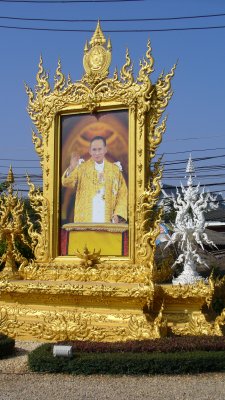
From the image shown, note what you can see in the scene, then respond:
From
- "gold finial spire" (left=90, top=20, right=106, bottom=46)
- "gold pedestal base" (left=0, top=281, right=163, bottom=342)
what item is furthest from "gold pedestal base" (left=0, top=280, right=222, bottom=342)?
"gold finial spire" (left=90, top=20, right=106, bottom=46)

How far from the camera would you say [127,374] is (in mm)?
6219

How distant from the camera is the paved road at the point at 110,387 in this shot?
548 cm

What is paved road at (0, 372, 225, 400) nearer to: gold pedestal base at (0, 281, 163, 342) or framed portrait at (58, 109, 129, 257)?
gold pedestal base at (0, 281, 163, 342)

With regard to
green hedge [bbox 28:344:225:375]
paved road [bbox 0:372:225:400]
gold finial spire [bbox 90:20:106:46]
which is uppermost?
gold finial spire [bbox 90:20:106:46]

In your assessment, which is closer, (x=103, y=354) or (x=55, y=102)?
(x=103, y=354)

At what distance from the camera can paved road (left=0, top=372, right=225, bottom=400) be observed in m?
5.48

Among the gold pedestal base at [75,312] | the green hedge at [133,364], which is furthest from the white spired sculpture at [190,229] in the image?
the green hedge at [133,364]

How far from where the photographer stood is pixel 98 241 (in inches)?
359

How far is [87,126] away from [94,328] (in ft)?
11.5

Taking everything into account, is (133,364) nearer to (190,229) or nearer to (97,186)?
(190,229)

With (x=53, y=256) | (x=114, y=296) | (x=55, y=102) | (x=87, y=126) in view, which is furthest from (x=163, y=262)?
(x=55, y=102)

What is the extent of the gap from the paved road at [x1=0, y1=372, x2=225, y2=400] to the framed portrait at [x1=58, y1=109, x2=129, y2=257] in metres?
3.03

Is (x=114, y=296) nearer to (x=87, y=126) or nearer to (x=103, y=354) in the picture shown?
(x=103, y=354)

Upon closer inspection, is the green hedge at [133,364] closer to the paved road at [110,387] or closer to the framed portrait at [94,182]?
the paved road at [110,387]
